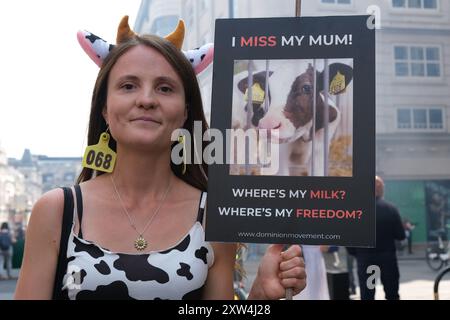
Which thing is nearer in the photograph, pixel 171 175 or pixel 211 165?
pixel 211 165

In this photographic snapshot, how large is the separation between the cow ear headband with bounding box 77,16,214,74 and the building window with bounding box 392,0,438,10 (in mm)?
7391

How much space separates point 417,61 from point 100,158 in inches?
378

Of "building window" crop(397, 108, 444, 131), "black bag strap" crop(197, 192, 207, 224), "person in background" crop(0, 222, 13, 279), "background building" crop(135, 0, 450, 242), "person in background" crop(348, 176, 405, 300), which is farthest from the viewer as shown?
"building window" crop(397, 108, 444, 131)

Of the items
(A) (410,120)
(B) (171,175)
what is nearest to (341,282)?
(B) (171,175)

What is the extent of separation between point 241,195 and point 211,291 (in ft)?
0.94

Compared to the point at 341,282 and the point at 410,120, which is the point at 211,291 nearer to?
the point at 341,282

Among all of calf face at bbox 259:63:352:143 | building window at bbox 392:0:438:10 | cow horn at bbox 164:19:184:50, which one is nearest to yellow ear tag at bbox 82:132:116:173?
cow horn at bbox 164:19:184:50

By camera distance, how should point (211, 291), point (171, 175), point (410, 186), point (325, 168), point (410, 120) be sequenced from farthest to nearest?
point (410, 186), point (410, 120), point (171, 175), point (211, 291), point (325, 168)

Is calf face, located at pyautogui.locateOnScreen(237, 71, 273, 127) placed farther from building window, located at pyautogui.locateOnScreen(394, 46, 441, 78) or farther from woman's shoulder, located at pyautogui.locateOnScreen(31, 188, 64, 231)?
building window, located at pyautogui.locateOnScreen(394, 46, 441, 78)

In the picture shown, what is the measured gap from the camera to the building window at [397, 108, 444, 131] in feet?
33.7

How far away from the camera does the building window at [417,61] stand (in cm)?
975

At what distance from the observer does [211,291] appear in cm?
149

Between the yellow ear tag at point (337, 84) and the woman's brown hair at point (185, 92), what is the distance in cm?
39

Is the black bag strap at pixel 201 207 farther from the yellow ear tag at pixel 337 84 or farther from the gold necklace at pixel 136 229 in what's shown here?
the yellow ear tag at pixel 337 84
